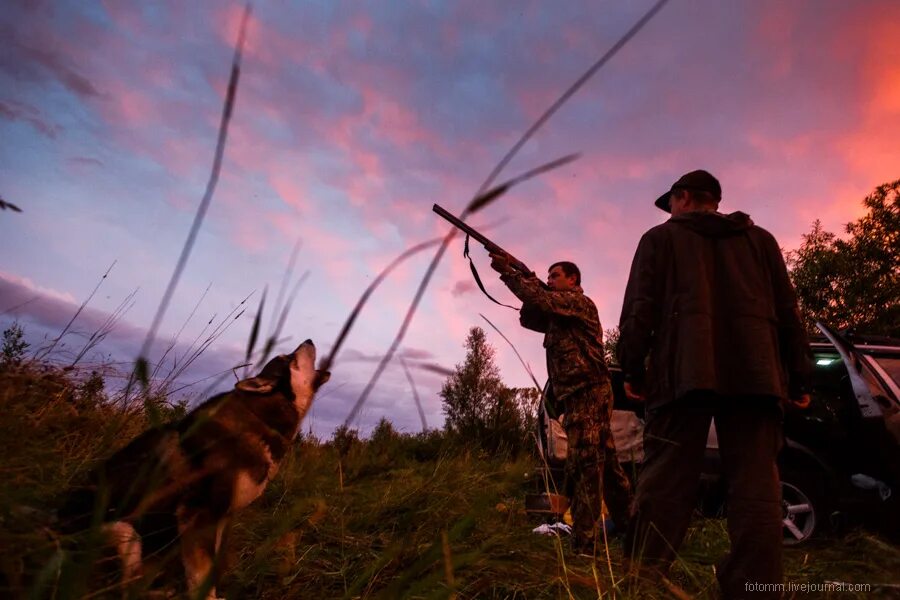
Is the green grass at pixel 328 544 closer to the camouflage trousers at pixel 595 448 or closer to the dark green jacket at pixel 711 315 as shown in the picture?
the camouflage trousers at pixel 595 448

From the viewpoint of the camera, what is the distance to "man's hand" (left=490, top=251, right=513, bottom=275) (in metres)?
5.29

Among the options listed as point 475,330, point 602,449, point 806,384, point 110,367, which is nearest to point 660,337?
point 806,384

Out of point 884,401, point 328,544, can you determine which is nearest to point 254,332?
point 328,544

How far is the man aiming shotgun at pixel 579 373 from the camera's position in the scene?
4.31m

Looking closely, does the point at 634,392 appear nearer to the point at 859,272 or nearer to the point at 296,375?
the point at 296,375

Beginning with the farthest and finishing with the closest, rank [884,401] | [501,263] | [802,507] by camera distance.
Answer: [501,263] → [802,507] → [884,401]

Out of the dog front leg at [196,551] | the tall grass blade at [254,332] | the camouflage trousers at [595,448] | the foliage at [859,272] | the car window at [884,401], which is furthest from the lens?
the foliage at [859,272]

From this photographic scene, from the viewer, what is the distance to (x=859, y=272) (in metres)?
18.3

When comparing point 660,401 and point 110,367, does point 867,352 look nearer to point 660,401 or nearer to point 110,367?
point 660,401

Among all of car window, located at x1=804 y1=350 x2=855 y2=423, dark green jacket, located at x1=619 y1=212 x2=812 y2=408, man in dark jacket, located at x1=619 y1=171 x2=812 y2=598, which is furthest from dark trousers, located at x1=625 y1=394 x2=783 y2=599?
car window, located at x1=804 y1=350 x2=855 y2=423

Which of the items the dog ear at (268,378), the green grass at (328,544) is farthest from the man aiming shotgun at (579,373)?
the dog ear at (268,378)

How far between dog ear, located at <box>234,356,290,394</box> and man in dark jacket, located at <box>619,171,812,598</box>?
1.68m

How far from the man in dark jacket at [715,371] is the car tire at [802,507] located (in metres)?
2.73

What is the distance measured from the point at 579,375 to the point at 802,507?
2.48 meters
